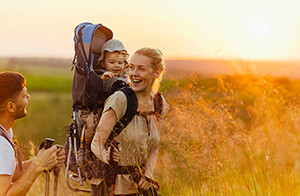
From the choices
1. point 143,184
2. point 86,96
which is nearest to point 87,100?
point 86,96

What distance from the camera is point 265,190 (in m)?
3.35

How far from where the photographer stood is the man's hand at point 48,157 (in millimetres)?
3076

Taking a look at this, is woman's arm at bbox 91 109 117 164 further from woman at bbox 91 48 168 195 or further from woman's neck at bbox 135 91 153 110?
woman's neck at bbox 135 91 153 110

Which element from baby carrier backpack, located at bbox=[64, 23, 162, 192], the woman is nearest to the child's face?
baby carrier backpack, located at bbox=[64, 23, 162, 192]

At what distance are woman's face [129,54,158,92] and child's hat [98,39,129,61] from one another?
64cm

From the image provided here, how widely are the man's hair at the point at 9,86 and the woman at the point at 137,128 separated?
0.70m

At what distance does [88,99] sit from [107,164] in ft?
2.43

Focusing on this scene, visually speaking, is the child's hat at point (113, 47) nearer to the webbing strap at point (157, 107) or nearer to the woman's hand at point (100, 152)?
the webbing strap at point (157, 107)

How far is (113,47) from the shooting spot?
4.06 metres

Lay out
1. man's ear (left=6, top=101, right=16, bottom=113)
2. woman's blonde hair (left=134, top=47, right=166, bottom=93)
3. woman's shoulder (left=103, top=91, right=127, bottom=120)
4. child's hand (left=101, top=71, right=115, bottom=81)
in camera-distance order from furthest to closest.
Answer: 1. child's hand (left=101, top=71, right=115, bottom=81)
2. woman's blonde hair (left=134, top=47, right=166, bottom=93)
3. woman's shoulder (left=103, top=91, right=127, bottom=120)
4. man's ear (left=6, top=101, right=16, bottom=113)

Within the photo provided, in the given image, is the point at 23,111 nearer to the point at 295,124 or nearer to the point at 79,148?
the point at 79,148

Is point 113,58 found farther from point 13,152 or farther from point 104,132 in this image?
point 13,152

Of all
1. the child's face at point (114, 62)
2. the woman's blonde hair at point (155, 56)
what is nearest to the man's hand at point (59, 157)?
the woman's blonde hair at point (155, 56)

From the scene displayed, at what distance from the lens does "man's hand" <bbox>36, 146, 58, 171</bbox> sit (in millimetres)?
3076
